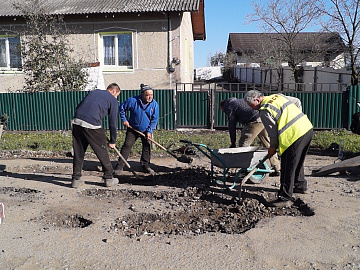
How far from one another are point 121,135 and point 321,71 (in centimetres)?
1367

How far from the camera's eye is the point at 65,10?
603 inches

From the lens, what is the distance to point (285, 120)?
17.2 ft

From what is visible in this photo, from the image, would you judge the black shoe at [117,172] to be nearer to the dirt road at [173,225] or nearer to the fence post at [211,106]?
the dirt road at [173,225]

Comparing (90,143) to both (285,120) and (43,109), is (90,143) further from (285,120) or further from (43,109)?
(43,109)

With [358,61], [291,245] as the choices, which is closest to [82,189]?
[291,245]

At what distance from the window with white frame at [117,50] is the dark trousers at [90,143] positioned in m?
9.69

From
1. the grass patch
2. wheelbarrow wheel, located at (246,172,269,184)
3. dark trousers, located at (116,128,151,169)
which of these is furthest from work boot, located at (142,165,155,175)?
wheelbarrow wheel, located at (246,172,269,184)

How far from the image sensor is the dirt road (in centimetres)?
395

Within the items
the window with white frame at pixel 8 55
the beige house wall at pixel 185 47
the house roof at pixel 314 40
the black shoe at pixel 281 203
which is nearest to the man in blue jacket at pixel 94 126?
the black shoe at pixel 281 203

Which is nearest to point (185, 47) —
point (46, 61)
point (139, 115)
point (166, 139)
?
point (46, 61)

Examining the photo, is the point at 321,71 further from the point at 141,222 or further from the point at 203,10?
the point at 141,222

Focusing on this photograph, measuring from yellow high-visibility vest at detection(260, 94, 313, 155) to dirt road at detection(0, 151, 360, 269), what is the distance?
99 centimetres

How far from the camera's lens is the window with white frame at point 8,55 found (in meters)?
16.1

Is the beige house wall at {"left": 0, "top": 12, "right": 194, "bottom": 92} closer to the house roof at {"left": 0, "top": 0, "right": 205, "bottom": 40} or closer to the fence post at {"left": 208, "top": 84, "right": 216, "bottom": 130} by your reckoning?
the house roof at {"left": 0, "top": 0, "right": 205, "bottom": 40}
